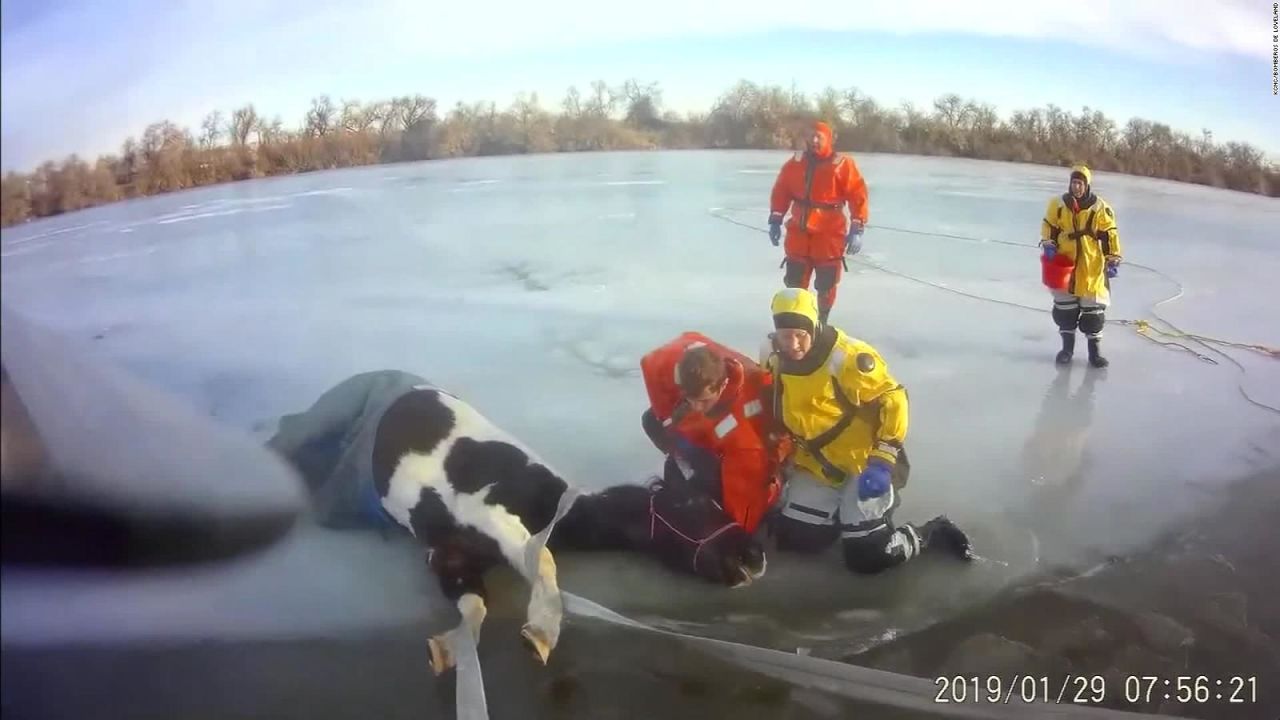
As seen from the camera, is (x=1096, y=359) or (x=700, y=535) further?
(x=1096, y=359)

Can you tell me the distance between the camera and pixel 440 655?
1.19 metres

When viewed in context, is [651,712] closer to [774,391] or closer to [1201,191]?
[774,391]

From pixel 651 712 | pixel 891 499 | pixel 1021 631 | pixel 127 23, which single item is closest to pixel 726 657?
pixel 651 712

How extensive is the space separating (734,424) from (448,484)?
0.41 m

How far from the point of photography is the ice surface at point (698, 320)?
1173 millimetres

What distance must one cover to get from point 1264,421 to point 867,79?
842 mm

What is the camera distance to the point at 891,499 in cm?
125

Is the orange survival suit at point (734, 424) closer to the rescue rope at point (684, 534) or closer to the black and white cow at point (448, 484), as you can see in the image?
the rescue rope at point (684, 534)

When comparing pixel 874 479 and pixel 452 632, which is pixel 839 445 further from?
pixel 452 632

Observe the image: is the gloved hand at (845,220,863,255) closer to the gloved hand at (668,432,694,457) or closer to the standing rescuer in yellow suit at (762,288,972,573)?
the standing rescuer in yellow suit at (762,288,972,573)

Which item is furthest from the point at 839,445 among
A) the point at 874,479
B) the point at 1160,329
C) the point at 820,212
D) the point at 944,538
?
the point at 1160,329

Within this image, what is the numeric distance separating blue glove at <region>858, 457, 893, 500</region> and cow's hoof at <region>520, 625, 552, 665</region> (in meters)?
0.49

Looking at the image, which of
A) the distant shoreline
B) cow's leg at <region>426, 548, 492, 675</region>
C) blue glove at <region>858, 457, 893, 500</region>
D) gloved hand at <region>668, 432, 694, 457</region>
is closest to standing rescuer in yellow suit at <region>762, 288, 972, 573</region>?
blue glove at <region>858, 457, 893, 500</region>

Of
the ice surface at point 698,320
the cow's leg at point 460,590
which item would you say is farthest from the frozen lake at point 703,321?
the cow's leg at point 460,590
